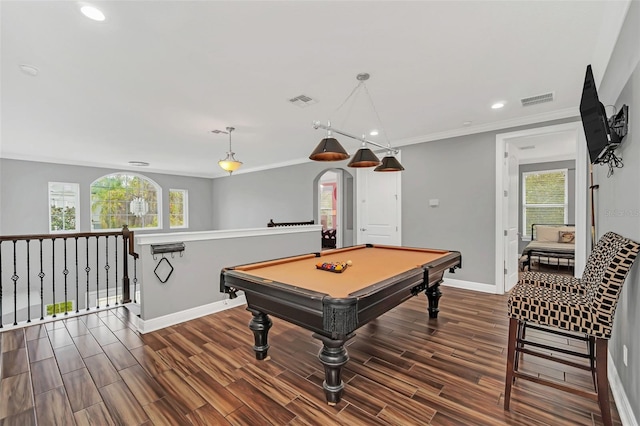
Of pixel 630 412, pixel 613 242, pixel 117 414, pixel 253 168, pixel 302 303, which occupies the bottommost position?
pixel 117 414

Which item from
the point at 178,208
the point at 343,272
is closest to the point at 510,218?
the point at 343,272

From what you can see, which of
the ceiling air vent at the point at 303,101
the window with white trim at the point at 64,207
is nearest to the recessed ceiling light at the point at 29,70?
the ceiling air vent at the point at 303,101

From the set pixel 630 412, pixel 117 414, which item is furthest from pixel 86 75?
pixel 630 412

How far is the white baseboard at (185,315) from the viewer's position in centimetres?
302

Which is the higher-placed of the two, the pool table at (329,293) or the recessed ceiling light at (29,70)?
the recessed ceiling light at (29,70)

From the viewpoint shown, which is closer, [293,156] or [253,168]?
[293,156]

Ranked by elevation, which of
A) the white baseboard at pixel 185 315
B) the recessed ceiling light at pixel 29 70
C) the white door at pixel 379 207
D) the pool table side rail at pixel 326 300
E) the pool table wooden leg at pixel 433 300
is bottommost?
the white baseboard at pixel 185 315

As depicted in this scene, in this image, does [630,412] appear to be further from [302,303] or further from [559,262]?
[559,262]

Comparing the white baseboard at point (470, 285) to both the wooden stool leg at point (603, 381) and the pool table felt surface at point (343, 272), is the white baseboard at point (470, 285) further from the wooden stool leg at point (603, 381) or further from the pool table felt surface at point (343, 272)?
the wooden stool leg at point (603, 381)

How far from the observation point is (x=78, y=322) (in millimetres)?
3219

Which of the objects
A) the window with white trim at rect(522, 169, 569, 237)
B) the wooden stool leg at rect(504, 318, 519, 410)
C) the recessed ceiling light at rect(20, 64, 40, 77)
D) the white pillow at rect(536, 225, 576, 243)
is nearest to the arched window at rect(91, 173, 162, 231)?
the recessed ceiling light at rect(20, 64, 40, 77)

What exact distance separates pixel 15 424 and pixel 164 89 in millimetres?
2943

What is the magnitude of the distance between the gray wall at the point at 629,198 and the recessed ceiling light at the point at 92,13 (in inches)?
127

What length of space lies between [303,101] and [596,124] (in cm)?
266
